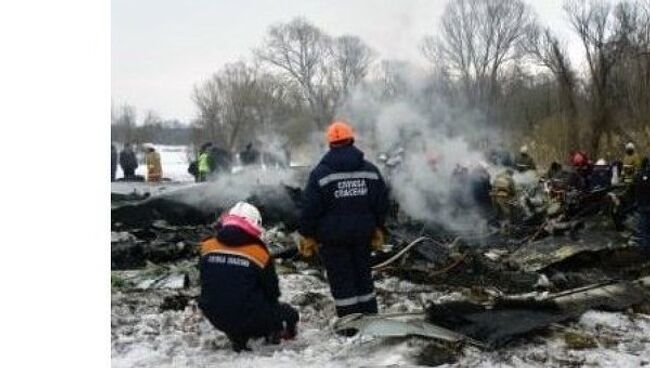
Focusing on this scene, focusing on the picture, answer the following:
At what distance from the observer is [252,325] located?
15.1ft

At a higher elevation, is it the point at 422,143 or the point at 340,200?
the point at 422,143

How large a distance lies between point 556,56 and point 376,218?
25.1m

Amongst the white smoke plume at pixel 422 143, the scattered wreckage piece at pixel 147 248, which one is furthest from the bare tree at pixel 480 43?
the scattered wreckage piece at pixel 147 248

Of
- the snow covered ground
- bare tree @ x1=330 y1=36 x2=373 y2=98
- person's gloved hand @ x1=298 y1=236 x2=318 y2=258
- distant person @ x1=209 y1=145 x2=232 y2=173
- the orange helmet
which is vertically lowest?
the snow covered ground

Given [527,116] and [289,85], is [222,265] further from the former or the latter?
[527,116]

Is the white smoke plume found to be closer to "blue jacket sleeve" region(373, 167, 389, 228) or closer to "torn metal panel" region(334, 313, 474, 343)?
"blue jacket sleeve" region(373, 167, 389, 228)

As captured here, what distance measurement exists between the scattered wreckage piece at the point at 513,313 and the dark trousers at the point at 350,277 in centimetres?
52

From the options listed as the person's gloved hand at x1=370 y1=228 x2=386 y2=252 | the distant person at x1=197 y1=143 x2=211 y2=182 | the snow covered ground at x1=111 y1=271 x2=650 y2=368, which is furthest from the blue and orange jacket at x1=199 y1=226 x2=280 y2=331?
the distant person at x1=197 y1=143 x2=211 y2=182

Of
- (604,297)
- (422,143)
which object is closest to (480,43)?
(422,143)

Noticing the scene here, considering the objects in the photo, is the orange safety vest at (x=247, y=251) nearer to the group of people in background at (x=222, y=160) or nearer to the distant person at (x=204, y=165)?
the group of people in background at (x=222, y=160)

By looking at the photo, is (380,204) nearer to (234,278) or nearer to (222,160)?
(234,278)

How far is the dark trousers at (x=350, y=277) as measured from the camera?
5.23 metres

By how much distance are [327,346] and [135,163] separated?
547 inches

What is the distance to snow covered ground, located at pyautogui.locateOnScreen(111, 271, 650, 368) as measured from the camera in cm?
431
